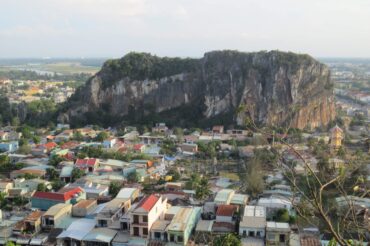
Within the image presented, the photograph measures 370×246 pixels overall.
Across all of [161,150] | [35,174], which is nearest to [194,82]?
[161,150]

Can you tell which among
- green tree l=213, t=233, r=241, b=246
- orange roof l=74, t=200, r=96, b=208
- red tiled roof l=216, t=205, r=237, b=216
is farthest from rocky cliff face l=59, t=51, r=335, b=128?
green tree l=213, t=233, r=241, b=246

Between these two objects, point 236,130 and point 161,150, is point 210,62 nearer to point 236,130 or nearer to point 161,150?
point 236,130

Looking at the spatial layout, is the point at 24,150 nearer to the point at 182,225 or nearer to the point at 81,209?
the point at 81,209

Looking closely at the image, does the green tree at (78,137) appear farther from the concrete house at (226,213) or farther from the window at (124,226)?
the concrete house at (226,213)

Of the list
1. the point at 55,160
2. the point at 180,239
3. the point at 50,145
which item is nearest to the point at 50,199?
the point at 180,239

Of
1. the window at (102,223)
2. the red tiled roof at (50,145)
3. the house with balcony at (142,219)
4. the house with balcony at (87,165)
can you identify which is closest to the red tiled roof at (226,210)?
the house with balcony at (142,219)

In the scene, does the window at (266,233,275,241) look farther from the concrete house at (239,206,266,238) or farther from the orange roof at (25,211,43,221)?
the orange roof at (25,211,43,221)
